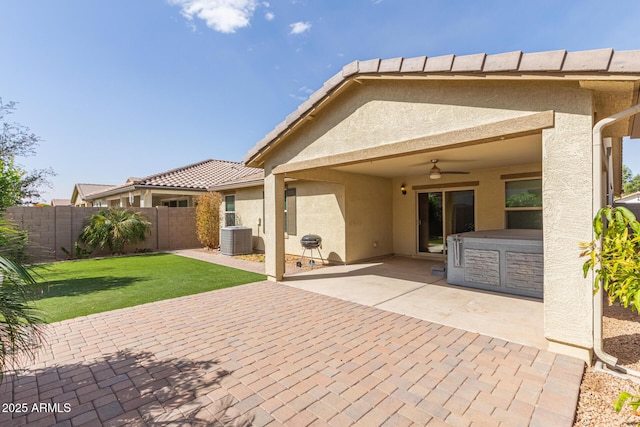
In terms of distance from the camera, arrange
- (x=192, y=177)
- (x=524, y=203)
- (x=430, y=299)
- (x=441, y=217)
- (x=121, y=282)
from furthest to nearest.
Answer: (x=192, y=177)
(x=441, y=217)
(x=524, y=203)
(x=121, y=282)
(x=430, y=299)

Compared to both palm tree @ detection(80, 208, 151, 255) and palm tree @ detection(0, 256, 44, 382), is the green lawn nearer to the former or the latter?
palm tree @ detection(80, 208, 151, 255)

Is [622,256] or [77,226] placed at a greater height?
[622,256]

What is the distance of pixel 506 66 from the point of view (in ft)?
12.8

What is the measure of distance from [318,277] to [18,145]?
20.8 m

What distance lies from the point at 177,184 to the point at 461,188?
16088 mm

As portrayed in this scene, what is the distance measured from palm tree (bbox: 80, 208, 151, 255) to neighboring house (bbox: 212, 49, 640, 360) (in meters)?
9.34

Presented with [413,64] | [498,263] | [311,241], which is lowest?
[498,263]

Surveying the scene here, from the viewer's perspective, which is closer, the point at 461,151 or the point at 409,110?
the point at 409,110

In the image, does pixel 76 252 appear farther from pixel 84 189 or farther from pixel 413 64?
pixel 84 189

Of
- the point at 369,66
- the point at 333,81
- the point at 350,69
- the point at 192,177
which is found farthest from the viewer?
the point at 192,177

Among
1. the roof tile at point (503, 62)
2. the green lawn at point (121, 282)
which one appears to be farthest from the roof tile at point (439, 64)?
the green lawn at point (121, 282)

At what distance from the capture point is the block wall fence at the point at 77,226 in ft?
41.3

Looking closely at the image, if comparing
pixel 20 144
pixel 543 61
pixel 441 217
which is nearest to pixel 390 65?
pixel 543 61

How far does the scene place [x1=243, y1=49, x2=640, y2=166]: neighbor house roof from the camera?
10.6ft
